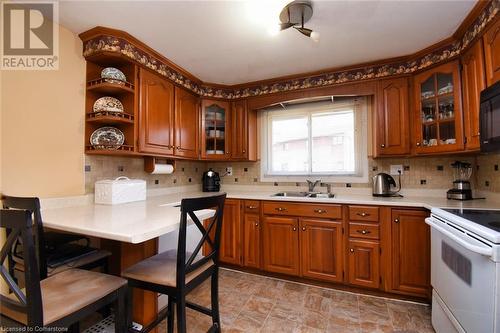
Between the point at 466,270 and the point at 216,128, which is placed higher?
the point at 216,128

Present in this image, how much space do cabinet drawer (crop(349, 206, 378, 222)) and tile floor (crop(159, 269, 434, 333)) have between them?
2.34 ft

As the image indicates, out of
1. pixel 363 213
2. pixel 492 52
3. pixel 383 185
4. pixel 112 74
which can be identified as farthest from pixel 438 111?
pixel 112 74

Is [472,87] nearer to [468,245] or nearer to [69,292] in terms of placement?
[468,245]

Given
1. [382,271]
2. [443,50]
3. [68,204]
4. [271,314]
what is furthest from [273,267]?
[443,50]

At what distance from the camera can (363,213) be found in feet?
6.73

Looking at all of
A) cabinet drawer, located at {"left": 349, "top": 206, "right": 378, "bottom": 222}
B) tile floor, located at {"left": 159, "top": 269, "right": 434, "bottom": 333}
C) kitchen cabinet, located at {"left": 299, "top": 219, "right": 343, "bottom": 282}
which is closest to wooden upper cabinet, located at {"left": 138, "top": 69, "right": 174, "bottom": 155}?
tile floor, located at {"left": 159, "top": 269, "right": 434, "bottom": 333}

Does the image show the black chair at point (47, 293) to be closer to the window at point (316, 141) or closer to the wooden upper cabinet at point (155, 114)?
the wooden upper cabinet at point (155, 114)

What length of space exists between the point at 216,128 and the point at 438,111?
7.82 feet

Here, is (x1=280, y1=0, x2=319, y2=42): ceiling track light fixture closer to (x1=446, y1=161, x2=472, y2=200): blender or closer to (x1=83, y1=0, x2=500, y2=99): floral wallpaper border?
(x1=83, y1=0, x2=500, y2=99): floral wallpaper border

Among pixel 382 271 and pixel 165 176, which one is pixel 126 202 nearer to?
pixel 165 176

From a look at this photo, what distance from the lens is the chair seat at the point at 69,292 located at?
0.87 metres

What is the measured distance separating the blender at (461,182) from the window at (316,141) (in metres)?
0.76

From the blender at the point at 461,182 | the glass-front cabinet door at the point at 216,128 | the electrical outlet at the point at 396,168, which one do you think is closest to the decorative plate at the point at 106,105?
the glass-front cabinet door at the point at 216,128

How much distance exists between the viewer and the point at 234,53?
2.13 metres
